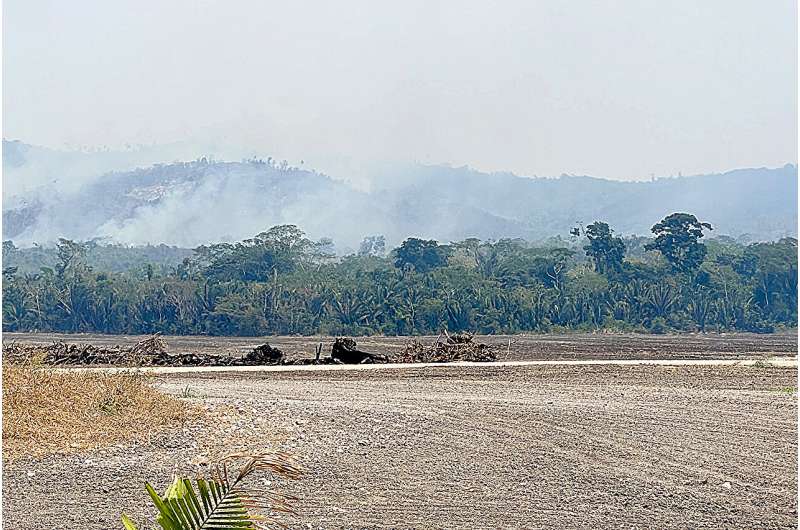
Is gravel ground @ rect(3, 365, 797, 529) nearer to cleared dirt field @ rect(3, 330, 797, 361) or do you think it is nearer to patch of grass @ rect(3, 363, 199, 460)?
patch of grass @ rect(3, 363, 199, 460)

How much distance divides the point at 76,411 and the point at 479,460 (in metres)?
3.04

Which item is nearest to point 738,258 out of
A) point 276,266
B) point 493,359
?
point 276,266

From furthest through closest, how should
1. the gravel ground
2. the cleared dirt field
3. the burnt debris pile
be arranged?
the cleared dirt field < the burnt debris pile < the gravel ground

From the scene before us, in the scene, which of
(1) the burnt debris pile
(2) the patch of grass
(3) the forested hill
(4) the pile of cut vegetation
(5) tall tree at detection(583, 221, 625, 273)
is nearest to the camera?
(2) the patch of grass

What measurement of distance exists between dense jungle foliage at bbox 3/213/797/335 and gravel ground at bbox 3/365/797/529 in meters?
23.4

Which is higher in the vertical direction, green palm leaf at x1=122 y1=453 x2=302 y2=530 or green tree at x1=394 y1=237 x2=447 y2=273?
green tree at x1=394 y1=237 x2=447 y2=273

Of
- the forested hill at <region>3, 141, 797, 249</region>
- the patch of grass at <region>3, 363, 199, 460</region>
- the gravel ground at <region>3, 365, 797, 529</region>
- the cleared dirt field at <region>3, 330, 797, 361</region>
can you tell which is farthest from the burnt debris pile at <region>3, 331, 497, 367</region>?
the forested hill at <region>3, 141, 797, 249</region>

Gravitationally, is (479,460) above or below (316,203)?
below

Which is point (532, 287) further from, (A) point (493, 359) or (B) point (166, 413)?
(B) point (166, 413)

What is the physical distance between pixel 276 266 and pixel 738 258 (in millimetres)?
17016

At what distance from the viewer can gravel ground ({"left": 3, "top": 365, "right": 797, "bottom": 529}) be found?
6.23 meters

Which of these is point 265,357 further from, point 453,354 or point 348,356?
point 453,354

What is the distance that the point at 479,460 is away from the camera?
7754mm

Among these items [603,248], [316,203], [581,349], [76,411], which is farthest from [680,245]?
[316,203]
